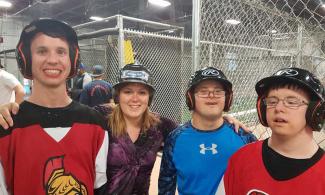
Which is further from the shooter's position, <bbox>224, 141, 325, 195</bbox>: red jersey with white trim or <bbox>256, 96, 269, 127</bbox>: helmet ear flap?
<bbox>256, 96, 269, 127</bbox>: helmet ear flap

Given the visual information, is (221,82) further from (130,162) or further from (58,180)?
(58,180)

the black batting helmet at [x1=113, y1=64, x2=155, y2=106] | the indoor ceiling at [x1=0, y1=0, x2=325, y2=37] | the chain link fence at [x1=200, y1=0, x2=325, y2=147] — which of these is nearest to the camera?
the black batting helmet at [x1=113, y1=64, x2=155, y2=106]

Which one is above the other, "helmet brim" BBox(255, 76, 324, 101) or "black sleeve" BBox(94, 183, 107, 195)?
"helmet brim" BBox(255, 76, 324, 101)

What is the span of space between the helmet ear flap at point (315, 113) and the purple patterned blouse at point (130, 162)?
1.04 m

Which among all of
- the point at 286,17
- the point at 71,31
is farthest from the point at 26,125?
the point at 286,17

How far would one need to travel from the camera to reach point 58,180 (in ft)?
5.06

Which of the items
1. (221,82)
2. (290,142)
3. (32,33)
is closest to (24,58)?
(32,33)

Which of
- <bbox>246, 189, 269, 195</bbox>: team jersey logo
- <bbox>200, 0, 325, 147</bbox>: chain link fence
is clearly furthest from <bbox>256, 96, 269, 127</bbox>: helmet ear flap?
<bbox>200, 0, 325, 147</bbox>: chain link fence

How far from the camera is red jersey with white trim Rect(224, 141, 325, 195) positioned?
4.14 ft

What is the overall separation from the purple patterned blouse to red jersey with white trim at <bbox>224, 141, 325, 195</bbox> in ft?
2.06

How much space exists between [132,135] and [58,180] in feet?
2.03

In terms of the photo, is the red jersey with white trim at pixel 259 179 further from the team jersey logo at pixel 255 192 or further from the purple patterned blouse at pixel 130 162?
the purple patterned blouse at pixel 130 162

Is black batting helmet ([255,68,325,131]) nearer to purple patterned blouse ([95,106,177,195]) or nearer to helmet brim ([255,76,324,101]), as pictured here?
helmet brim ([255,76,324,101])

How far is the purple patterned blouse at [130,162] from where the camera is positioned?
1.90m
